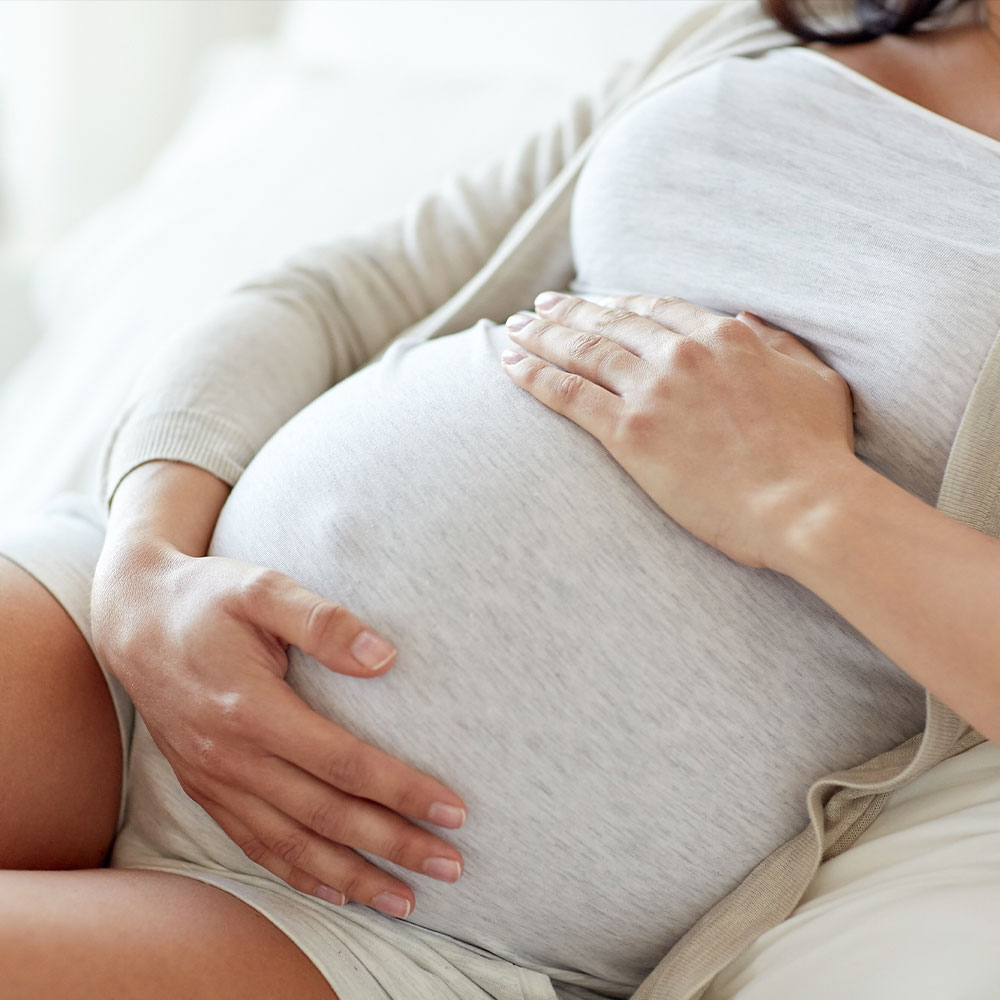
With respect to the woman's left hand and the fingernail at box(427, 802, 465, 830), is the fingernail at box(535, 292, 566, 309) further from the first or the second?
the fingernail at box(427, 802, 465, 830)

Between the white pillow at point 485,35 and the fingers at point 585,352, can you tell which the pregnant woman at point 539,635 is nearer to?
the fingers at point 585,352

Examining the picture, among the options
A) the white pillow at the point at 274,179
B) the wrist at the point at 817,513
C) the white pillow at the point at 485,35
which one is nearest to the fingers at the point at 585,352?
the wrist at the point at 817,513

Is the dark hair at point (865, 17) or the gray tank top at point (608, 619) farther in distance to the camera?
the dark hair at point (865, 17)

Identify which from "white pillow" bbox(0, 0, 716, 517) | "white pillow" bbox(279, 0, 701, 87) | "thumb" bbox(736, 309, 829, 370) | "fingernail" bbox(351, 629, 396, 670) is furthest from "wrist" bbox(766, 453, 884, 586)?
"white pillow" bbox(279, 0, 701, 87)

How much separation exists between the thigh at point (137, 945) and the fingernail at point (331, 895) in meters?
0.03

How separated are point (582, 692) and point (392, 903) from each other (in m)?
0.16

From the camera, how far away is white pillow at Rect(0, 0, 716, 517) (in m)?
1.11

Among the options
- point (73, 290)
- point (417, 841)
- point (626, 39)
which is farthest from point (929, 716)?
point (73, 290)

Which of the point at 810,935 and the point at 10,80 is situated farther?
the point at 10,80

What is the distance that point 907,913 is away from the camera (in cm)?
52

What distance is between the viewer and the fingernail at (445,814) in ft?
1.78

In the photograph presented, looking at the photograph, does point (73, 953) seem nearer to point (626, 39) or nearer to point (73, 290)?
point (73, 290)

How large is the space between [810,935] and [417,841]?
21 centimetres

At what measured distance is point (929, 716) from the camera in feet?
1.78
